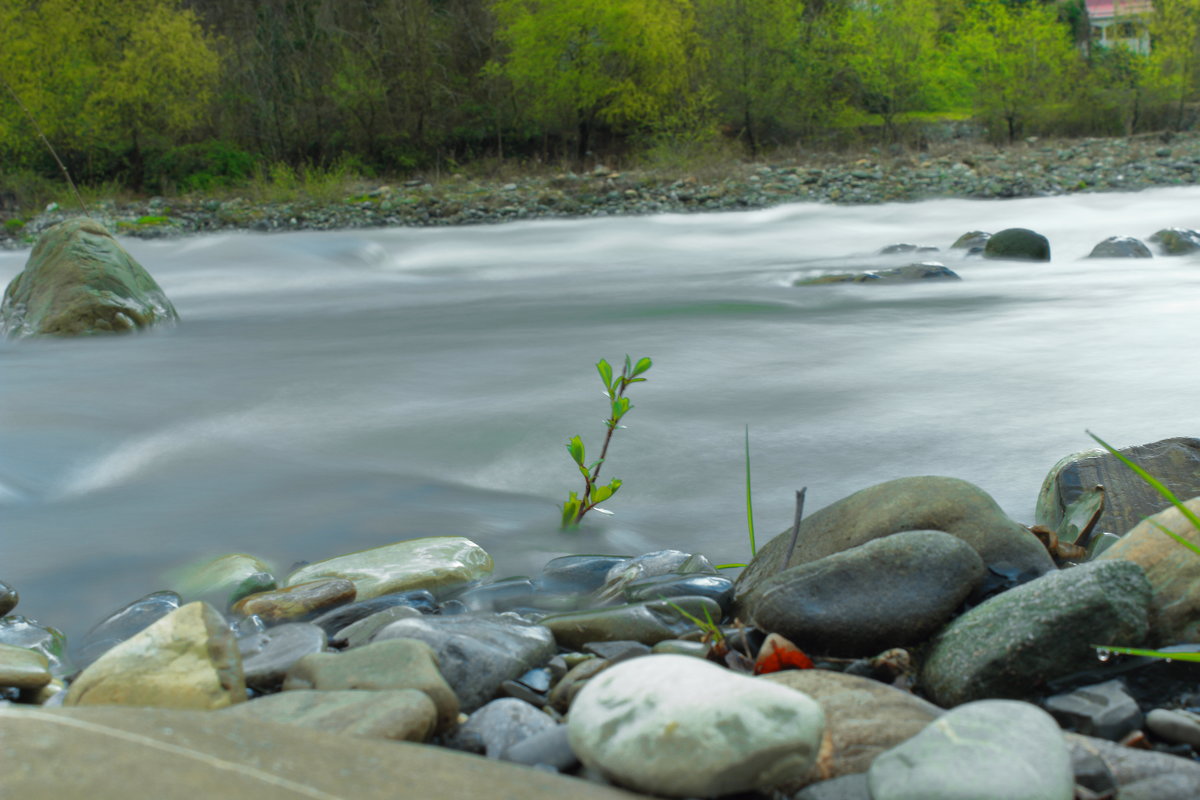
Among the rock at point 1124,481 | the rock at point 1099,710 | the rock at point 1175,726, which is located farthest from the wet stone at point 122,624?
the rock at point 1124,481

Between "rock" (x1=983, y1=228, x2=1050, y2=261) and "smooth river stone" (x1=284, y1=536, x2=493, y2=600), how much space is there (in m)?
8.63

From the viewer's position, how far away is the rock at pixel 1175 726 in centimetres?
151

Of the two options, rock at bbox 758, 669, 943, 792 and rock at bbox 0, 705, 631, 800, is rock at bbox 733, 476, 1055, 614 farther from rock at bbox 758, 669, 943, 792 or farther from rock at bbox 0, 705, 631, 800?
rock at bbox 0, 705, 631, 800

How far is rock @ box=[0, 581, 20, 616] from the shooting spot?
2.72 m

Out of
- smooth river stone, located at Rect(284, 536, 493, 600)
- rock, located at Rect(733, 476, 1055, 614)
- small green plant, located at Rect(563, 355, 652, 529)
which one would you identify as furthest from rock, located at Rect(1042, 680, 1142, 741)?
smooth river stone, located at Rect(284, 536, 493, 600)

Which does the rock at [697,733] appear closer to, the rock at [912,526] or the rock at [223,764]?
the rock at [223,764]

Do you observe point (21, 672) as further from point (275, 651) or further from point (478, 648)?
point (478, 648)

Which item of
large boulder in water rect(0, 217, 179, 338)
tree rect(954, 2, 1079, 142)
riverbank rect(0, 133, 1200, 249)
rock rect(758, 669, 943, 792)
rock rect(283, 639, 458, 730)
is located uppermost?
tree rect(954, 2, 1079, 142)

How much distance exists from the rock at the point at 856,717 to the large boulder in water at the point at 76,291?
246 inches

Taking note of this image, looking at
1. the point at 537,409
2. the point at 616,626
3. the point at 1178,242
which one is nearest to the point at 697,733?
the point at 616,626

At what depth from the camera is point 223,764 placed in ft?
4.06

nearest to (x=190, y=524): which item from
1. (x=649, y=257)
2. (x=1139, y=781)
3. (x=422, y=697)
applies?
(x=422, y=697)

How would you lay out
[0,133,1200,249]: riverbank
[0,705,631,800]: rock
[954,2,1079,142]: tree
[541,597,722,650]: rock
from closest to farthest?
1. [0,705,631,800]: rock
2. [541,597,722,650]: rock
3. [0,133,1200,249]: riverbank
4. [954,2,1079,142]: tree

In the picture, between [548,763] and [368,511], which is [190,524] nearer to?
[368,511]
